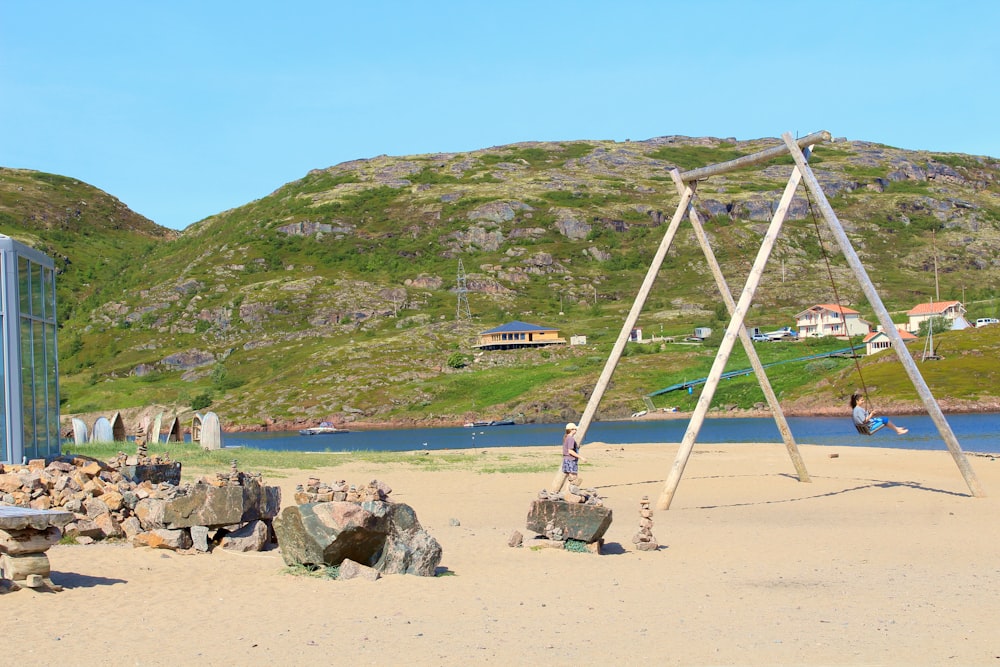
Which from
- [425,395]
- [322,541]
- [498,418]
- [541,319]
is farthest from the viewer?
[541,319]

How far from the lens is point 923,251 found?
642 feet

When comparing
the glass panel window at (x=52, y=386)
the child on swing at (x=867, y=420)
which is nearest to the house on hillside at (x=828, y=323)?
the child on swing at (x=867, y=420)

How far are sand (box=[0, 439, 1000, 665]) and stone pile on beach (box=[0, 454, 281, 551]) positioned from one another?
396 millimetres

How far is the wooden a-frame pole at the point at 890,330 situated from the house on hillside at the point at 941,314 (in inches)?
4258

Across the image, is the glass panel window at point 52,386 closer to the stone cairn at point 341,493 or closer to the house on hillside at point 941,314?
the stone cairn at point 341,493

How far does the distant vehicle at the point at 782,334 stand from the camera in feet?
425

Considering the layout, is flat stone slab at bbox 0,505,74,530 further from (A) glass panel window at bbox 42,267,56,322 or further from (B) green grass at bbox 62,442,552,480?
A: (B) green grass at bbox 62,442,552,480

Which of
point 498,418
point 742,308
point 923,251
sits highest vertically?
point 923,251

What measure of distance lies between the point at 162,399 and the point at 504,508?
114 meters

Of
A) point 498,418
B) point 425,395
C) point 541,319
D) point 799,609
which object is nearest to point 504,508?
point 799,609

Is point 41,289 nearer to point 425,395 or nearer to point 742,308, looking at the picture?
point 742,308

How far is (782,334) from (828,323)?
6107 mm

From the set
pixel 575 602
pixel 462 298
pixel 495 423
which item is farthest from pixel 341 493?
pixel 462 298

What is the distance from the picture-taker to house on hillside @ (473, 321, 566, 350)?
138 meters
